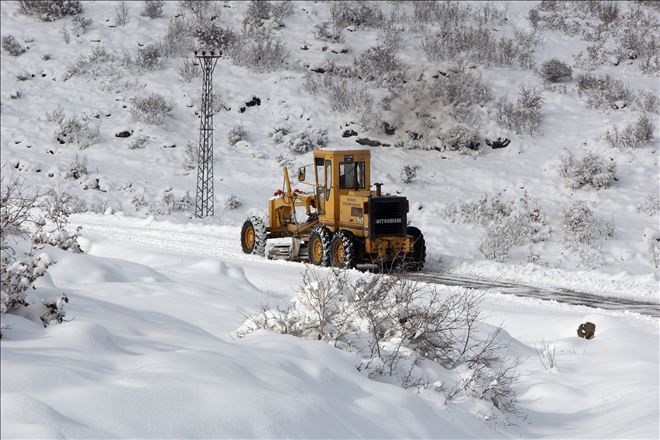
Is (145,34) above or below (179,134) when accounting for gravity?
above

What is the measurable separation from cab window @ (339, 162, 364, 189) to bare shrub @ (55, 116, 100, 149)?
15910 mm

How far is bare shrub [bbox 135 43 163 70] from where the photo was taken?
112ft

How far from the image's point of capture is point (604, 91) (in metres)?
30.0

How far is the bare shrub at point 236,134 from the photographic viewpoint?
29875 mm

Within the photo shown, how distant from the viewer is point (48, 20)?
123 ft

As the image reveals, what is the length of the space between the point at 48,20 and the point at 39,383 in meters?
35.9

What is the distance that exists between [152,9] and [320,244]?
80.2 feet

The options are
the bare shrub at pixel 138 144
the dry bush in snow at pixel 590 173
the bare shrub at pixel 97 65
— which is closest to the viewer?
the dry bush in snow at pixel 590 173

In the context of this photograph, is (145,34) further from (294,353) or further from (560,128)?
(294,353)

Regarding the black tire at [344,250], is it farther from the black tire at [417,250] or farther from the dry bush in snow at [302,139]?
the dry bush in snow at [302,139]

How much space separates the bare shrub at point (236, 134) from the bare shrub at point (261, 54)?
4.33 meters

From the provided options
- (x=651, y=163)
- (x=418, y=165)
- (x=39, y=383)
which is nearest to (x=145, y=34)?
(x=418, y=165)

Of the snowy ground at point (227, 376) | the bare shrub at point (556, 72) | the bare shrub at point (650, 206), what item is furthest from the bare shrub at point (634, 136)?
the snowy ground at point (227, 376)

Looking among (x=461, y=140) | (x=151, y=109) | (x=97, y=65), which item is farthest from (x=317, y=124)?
(x=97, y=65)
